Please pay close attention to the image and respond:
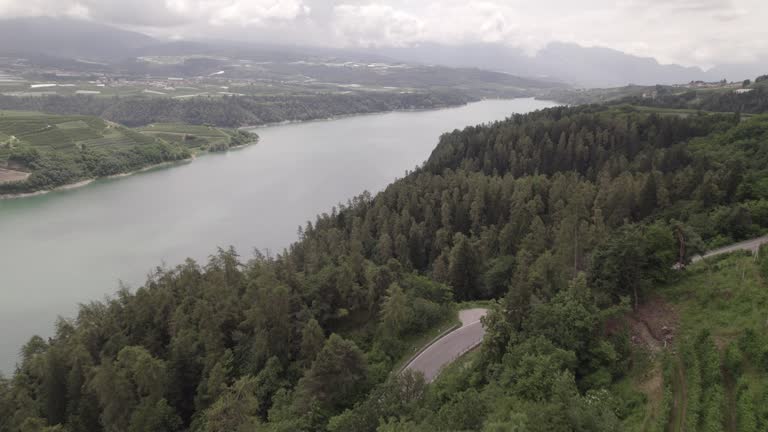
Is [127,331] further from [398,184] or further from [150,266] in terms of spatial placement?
[398,184]

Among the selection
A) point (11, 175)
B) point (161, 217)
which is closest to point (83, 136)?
point (11, 175)

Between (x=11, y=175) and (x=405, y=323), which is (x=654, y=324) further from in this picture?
(x=11, y=175)

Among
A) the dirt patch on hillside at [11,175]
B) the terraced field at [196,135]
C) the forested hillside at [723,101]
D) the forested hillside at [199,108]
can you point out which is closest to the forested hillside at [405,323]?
the forested hillside at [723,101]

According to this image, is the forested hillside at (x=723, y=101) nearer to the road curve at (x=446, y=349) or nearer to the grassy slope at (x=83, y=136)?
A: the road curve at (x=446, y=349)

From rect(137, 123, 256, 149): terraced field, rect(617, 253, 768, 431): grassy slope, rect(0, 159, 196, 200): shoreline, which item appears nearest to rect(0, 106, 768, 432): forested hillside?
rect(617, 253, 768, 431): grassy slope

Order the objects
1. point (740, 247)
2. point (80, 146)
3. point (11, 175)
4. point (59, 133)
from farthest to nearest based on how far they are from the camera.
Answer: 1. point (59, 133)
2. point (80, 146)
3. point (11, 175)
4. point (740, 247)

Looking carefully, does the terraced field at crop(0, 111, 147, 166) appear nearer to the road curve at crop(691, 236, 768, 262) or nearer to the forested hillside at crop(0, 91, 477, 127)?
the forested hillside at crop(0, 91, 477, 127)
